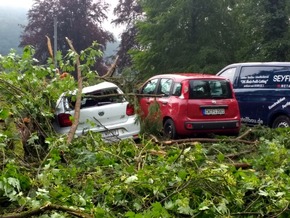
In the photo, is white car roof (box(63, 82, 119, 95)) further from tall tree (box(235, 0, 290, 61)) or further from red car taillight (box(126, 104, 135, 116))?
tall tree (box(235, 0, 290, 61))

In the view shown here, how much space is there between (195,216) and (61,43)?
3697cm

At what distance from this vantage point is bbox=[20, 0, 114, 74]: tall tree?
39.9m

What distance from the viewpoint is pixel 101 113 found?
9078 millimetres

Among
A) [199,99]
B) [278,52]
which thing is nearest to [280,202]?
[199,99]

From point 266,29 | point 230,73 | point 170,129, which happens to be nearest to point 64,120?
point 170,129

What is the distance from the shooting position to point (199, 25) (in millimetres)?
28422

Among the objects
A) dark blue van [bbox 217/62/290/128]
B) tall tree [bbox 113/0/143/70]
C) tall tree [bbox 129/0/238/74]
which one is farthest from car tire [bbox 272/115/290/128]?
tall tree [bbox 113/0/143/70]

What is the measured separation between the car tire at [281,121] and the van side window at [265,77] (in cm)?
74

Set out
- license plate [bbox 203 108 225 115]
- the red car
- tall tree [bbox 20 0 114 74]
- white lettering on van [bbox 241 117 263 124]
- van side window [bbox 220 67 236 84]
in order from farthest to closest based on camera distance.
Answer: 1. tall tree [bbox 20 0 114 74]
2. van side window [bbox 220 67 236 84]
3. white lettering on van [bbox 241 117 263 124]
4. license plate [bbox 203 108 225 115]
5. the red car

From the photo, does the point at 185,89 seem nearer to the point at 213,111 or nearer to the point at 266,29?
the point at 213,111

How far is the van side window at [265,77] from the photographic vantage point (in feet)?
41.3

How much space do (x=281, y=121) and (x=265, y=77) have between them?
1.18 meters

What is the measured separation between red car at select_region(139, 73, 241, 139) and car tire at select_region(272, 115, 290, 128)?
65.8 inches

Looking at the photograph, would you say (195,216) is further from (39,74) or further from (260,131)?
(260,131)
